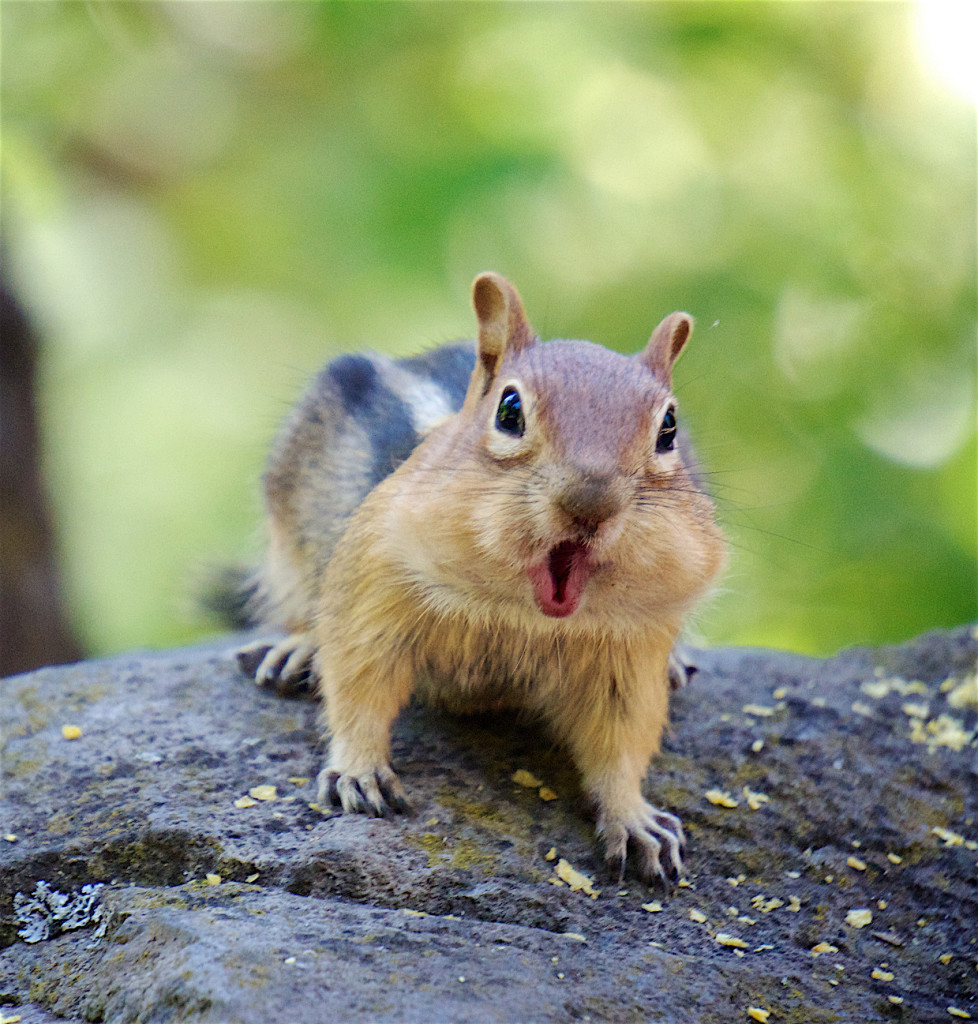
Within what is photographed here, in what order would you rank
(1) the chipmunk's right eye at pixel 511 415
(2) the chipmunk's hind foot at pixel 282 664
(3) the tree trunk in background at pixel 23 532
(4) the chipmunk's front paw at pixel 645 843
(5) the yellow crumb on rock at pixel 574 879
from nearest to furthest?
(1) the chipmunk's right eye at pixel 511 415 < (5) the yellow crumb on rock at pixel 574 879 < (4) the chipmunk's front paw at pixel 645 843 < (2) the chipmunk's hind foot at pixel 282 664 < (3) the tree trunk in background at pixel 23 532

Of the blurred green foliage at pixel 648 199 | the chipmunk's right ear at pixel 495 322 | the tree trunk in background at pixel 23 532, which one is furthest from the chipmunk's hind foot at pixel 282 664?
the tree trunk in background at pixel 23 532

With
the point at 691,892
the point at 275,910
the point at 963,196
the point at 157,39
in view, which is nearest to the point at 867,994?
the point at 691,892

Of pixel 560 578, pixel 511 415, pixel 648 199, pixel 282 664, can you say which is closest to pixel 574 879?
pixel 560 578

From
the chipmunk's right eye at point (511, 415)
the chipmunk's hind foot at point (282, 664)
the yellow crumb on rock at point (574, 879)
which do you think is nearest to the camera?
the chipmunk's right eye at point (511, 415)

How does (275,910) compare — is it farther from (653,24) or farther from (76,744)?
(653,24)

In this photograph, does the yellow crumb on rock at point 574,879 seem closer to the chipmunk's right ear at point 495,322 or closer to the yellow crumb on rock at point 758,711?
the yellow crumb on rock at point 758,711

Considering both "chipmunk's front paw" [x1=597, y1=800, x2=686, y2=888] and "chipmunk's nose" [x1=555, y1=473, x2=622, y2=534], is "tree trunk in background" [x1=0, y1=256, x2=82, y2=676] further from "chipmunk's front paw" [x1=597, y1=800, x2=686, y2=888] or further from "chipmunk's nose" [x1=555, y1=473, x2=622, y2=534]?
"chipmunk's nose" [x1=555, y1=473, x2=622, y2=534]

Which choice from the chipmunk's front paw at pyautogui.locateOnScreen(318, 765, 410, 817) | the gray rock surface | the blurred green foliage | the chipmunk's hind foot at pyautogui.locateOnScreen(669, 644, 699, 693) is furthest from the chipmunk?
the blurred green foliage
